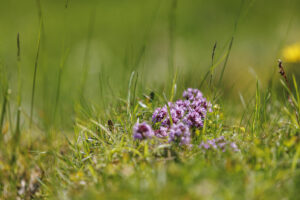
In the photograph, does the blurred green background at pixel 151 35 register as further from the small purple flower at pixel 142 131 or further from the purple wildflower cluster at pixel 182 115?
the small purple flower at pixel 142 131

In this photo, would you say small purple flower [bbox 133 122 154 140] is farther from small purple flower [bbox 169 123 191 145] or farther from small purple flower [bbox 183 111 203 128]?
small purple flower [bbox 183 111 203 128]

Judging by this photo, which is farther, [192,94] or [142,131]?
[192,94]

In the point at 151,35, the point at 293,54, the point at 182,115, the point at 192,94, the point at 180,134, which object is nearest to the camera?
the point at 180,134

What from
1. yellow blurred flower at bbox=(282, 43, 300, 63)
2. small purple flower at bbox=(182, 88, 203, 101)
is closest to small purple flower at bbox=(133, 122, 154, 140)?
small purple flower at bbox=(182, 88, 203, 101)

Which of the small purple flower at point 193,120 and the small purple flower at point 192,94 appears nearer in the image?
the small purple flower at point 193,120

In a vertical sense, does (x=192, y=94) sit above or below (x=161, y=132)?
above

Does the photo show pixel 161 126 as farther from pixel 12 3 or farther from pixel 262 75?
pixel 12 3

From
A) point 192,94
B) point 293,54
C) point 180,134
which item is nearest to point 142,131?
point 180,134

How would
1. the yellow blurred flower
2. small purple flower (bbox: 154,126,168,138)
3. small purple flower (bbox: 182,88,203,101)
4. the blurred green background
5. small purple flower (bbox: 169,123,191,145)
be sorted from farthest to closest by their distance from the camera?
the blurred green background → the yellow blurred flower → small purple flower (bbox: 182,88,203,101) → small purple flower (bbox: 154,126,168,138) → small purple flower (bbox: 169,123,191,145)

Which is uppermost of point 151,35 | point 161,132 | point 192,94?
point 151,35

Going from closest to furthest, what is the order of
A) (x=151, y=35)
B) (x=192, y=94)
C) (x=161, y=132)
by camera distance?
(x=161, y=132) < (x=192, y=94) < (x=151, y=35)

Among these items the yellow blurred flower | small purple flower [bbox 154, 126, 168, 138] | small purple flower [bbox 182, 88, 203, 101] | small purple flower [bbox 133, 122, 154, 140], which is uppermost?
the yellow blurred flower

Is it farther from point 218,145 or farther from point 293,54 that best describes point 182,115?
point 293,54

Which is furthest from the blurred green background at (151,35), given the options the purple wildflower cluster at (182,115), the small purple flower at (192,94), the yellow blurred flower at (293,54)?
the purple wildflower cluster at (182,115)
